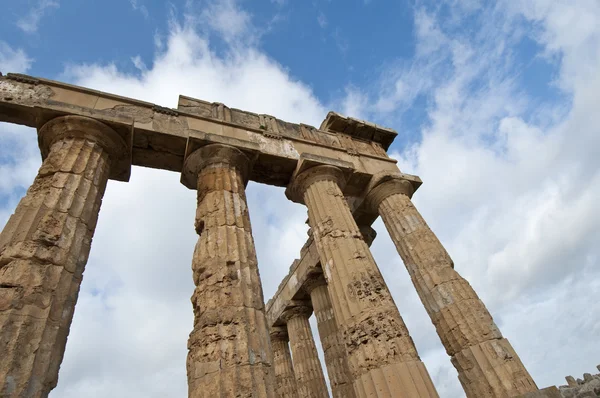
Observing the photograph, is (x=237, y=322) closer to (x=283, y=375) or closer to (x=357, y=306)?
(x=357, y=306)

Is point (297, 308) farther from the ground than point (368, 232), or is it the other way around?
point (368, 232)

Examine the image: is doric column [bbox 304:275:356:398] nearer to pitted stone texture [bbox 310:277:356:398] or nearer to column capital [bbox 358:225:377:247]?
pitted stone texture [bbox 310:277:356:398]

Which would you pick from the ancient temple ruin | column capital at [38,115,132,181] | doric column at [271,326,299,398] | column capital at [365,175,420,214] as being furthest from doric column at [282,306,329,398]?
column capital at [38,115,132,181]

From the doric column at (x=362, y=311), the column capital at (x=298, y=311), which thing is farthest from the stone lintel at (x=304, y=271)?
the doric column at (x=362, y=311)

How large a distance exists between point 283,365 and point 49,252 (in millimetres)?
11983

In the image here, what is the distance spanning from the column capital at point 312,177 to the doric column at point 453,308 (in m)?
1.54

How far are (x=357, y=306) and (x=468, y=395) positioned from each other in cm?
326

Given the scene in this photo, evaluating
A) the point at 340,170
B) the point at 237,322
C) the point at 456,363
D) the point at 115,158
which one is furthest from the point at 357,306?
the point at 115,158

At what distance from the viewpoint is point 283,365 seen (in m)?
14.7

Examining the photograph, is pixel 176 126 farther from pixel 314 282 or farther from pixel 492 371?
pixel 492 371

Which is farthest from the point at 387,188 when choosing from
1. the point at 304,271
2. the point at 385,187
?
the point at 304,271

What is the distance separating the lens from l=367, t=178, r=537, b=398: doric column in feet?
22.1

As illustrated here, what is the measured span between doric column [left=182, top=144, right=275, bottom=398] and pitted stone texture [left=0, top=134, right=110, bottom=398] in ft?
5.91

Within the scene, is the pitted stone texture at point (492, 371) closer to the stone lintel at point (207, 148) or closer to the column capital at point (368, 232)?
the column capital at point (368, 232)
